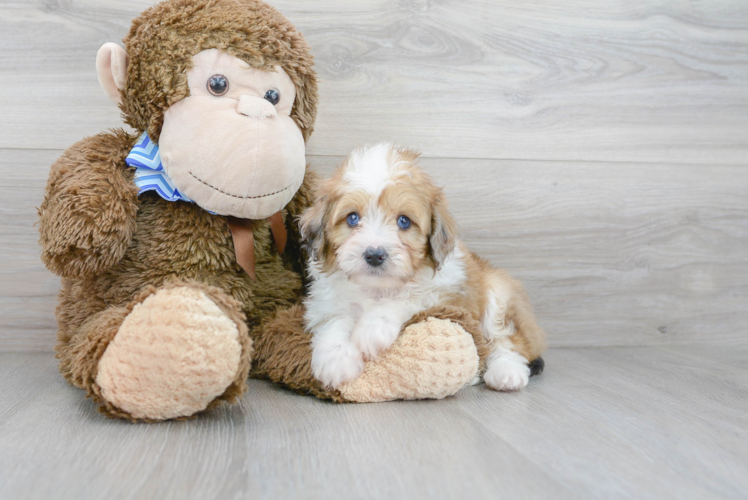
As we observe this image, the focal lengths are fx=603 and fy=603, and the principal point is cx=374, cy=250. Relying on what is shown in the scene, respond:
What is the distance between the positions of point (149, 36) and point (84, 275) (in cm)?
68

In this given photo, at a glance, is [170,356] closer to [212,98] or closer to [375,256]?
[375,256]

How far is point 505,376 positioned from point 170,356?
3.39 ft

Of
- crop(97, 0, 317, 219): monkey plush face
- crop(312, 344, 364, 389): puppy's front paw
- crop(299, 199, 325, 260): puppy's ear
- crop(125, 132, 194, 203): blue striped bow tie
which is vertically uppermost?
crop(97, 0, 317, 219): monkey plush face

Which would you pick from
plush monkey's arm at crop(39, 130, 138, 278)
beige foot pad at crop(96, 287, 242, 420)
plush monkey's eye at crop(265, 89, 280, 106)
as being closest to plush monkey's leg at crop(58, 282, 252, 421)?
beige foot pad at crop(96, 287, 242, 420)

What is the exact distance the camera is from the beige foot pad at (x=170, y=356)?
1358 mm

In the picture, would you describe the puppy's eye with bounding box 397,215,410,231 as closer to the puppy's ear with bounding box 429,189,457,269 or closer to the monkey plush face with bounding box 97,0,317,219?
the puppy's ear with bounding box 429,189,457,269

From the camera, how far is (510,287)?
6.88ft

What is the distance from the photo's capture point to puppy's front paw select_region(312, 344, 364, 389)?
1.65 metres

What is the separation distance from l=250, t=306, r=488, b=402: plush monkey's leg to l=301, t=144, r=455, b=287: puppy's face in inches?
6.5

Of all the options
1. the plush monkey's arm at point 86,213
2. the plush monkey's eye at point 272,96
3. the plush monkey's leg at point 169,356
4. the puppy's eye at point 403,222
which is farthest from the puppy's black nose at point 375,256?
the plush monkey's arm at point 86,213

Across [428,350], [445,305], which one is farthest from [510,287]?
[428,350]

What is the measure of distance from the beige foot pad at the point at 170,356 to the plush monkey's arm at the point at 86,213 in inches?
11.5

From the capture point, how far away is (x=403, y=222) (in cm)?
175

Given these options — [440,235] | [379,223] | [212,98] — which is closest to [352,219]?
[379,223]
